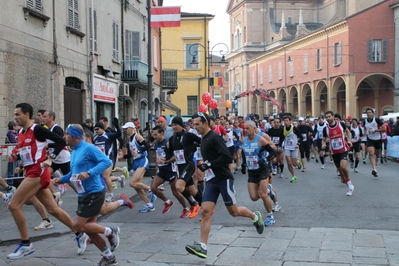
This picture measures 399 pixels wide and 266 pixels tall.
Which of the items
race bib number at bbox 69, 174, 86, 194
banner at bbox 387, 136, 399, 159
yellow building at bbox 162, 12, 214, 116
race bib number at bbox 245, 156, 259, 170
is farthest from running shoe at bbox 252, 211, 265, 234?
yellow building at bbox 162, 12, 214, 116

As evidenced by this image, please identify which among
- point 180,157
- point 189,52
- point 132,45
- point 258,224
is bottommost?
point 258,224

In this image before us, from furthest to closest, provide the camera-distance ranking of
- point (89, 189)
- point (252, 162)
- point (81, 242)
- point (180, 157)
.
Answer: point (180, 157)
point (252, 162)
point (81, 242)
point (89, 189)

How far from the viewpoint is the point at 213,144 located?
23.5 ft

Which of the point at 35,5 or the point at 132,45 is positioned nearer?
the point at 35,5

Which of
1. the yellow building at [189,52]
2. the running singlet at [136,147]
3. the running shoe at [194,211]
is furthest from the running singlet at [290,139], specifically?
the yellow building at [189,52]

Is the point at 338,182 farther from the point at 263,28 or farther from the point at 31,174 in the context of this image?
the point at 263,28

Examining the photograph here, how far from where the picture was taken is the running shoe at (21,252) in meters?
6.65

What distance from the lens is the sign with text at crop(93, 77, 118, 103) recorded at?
19422mm

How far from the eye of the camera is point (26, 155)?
7.27m

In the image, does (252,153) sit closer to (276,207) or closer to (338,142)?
(276,207)

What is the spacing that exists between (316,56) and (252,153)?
47058 millimetres

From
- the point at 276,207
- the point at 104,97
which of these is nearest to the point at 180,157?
the point at 276,207

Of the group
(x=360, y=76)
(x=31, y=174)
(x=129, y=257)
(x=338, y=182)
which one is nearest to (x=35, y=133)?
(x=31, y=174)

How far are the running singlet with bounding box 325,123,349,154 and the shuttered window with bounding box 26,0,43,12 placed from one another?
844 cm
